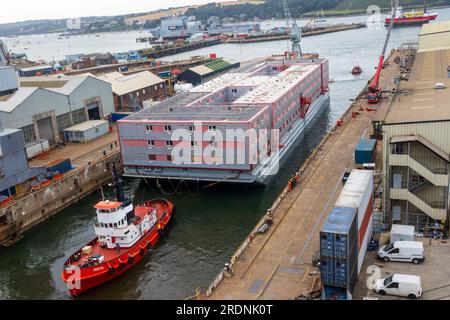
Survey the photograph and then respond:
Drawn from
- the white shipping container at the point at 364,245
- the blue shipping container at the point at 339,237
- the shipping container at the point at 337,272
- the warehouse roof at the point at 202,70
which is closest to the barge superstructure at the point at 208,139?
the white shipping container at the point at 364,245

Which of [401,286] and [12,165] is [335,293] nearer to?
[401,286]

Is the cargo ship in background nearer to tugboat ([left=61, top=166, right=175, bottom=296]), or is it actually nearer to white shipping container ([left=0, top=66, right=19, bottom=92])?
white shipping container ([left=0, top=66, right=19, bottom=92])

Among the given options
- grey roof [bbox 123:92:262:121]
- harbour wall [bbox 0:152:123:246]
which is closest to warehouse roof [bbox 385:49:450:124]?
grey roof [bbox 123:92:262:121]

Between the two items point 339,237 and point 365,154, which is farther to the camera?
point 365,154

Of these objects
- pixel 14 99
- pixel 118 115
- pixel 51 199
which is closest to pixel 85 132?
pixel 14 99

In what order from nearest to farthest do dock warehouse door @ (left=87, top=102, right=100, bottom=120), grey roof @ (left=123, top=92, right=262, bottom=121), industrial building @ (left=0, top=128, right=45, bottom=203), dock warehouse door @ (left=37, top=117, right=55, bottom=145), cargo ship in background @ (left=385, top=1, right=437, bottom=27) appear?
industrial building @ (left=0, top=128, right=45, bottom=203)
grey roof @ (left=123, top=92, right=262, bottom=121)
dock warehouse door @ (left=37, top=117, right=55, bottom=145)
dock warehouse door @ (left=87, top=102, right=100, bottom=120)
cargo ship in background @ (left=385, top=1, right=437, bottom=27)

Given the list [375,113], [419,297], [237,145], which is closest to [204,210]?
[237,145]
